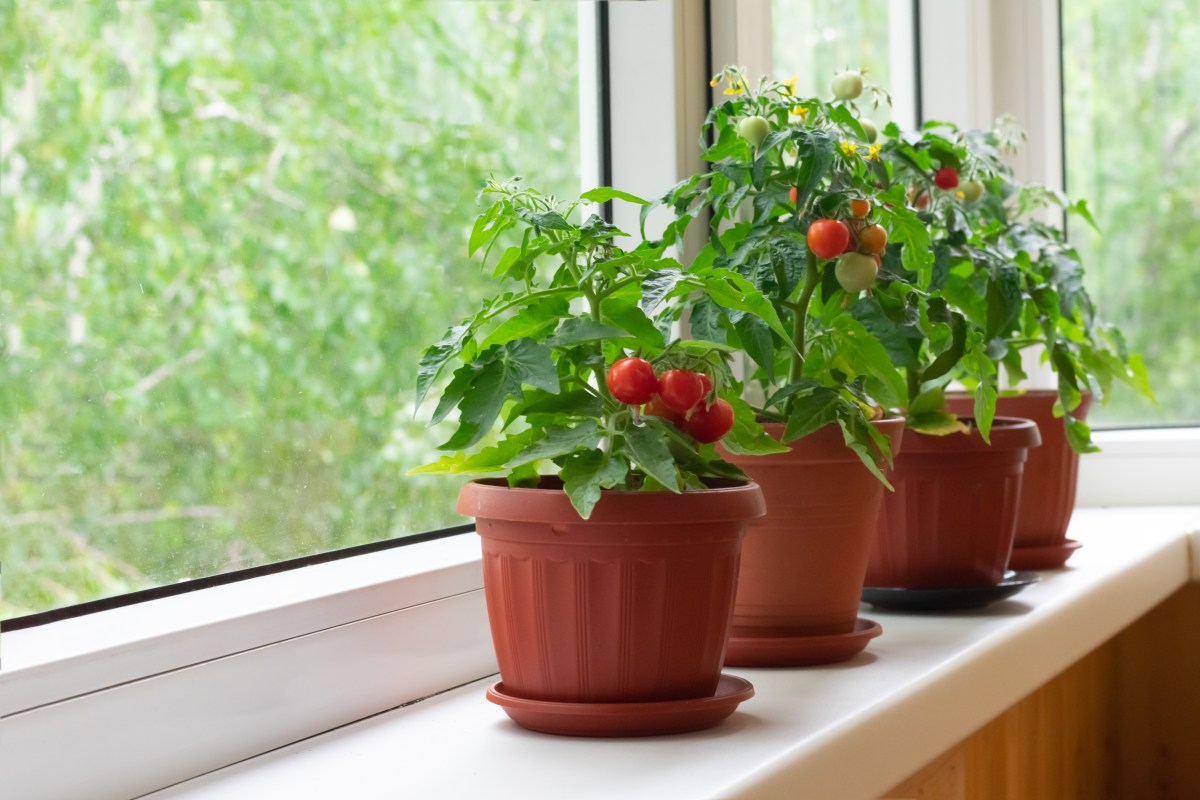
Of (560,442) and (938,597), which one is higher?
(560,442)

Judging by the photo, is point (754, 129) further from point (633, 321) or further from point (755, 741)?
point (755, 741)

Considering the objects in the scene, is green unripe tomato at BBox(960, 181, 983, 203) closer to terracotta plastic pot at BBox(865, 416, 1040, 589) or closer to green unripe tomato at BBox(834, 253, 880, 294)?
terracotta plastic pot at BBox(865, 416, 1040, 589)

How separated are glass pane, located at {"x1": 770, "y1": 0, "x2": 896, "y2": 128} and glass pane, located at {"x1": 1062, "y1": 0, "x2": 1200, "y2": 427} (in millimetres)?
363

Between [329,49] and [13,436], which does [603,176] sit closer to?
[329,49]

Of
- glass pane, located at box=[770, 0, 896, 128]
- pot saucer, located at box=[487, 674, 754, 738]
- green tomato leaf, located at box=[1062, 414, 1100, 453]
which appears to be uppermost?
glass pane, located at box=[770, 0, 896, 128]

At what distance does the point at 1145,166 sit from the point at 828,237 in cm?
139

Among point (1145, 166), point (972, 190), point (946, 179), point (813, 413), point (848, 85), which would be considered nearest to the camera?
point (813, 413)

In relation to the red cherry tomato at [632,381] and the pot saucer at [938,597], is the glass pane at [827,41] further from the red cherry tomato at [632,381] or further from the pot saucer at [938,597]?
the red cherry tomato at [632,381]

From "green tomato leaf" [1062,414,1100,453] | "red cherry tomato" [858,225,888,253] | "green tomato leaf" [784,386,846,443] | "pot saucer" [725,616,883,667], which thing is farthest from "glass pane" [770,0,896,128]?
"pot saucer" [725,616,883,667]

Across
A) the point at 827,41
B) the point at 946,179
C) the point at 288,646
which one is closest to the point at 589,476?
the point at 288,646

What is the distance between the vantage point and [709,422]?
81 cm

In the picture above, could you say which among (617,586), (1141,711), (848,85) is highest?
(848,85)

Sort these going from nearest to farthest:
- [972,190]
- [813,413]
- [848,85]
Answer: [813,413] → [848,85] → [972,190]

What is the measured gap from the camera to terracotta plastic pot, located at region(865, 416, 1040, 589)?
46.9 inches
